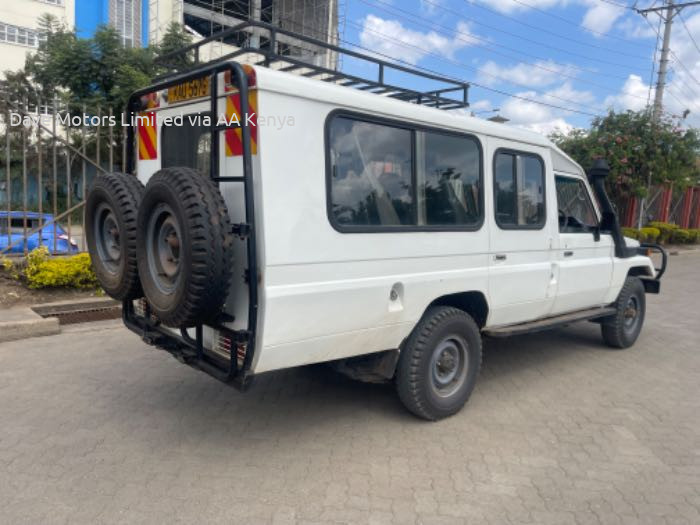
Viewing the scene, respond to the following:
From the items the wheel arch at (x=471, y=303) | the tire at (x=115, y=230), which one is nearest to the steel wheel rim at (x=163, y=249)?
the tire at (x=115, y=230)

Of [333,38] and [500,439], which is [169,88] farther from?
[333,38]

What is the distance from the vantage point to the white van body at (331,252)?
2.93 meters

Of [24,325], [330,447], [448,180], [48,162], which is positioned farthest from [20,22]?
[330,447]

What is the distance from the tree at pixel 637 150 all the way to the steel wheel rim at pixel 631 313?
35.9 feet

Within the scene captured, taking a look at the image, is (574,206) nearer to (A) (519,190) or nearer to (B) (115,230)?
(A) (519,190)

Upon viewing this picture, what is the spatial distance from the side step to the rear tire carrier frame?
2.21m

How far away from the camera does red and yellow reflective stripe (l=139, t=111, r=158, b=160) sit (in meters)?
4.04

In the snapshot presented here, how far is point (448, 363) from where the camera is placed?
4105 millimetres

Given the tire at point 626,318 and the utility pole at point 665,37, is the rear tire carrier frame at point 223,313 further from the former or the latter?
the utility pole at point 665,37

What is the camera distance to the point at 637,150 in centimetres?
1633

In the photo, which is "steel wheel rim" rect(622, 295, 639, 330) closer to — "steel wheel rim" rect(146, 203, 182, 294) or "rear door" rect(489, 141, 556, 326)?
"rear door" rect(489, 141, 556, 326)

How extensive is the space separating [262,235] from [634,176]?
16.9 metres

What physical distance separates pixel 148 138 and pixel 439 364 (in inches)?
113

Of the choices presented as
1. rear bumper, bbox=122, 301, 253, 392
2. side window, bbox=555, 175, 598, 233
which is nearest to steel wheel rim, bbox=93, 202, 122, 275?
rear bumper, bbox=122, 301, 253, 392
